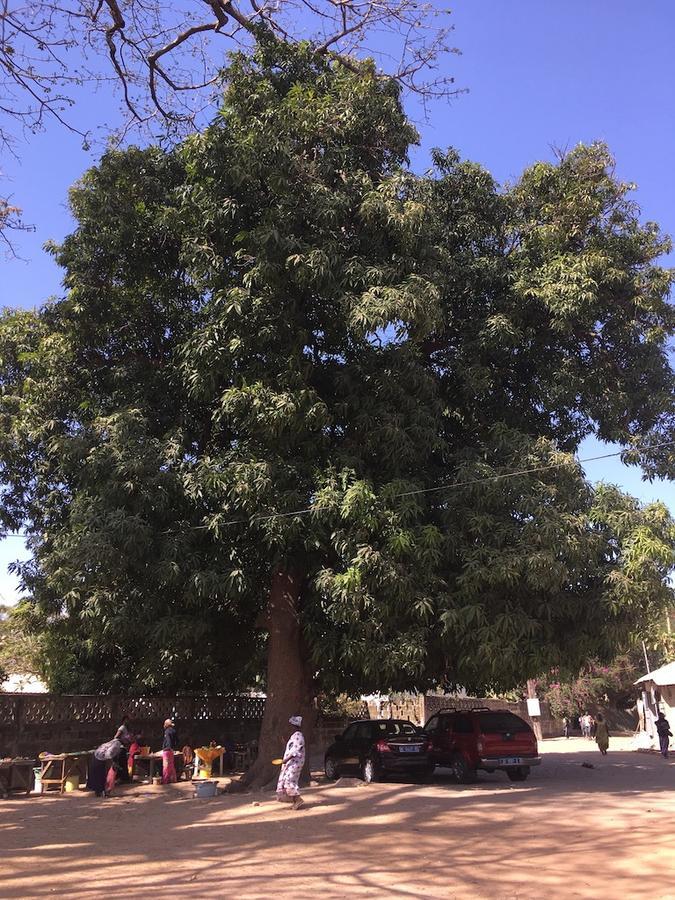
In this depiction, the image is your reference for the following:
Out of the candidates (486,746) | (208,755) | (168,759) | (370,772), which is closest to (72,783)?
(168,759)

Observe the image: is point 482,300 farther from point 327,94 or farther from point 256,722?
point 256,722

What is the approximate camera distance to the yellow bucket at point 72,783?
584 inches

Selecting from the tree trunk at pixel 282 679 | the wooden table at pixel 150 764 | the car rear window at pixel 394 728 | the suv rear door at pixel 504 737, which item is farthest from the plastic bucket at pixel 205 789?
the suv rear door at pixel 504 737

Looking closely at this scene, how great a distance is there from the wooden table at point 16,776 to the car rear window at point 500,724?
900 cm

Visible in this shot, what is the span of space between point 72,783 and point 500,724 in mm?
8833

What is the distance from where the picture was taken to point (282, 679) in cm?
1449

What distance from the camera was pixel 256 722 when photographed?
68.9 ft

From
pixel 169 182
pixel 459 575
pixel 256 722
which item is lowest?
pixel 256 722

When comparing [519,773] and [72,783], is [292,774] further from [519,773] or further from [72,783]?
[519,773]

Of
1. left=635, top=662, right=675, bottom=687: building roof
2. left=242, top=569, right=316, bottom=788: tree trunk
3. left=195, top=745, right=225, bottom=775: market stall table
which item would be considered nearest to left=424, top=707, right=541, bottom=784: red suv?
left=242, top=569, right=316, bottom=788: tree trunk

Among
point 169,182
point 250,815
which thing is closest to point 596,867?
point 250,815

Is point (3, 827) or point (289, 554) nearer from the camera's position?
point (3, 827)

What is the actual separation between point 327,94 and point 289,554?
29.7ft

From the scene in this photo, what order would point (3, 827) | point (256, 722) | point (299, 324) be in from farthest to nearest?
1. point (256, 722)
2. point (299, 324)
3. point (3, 827)
